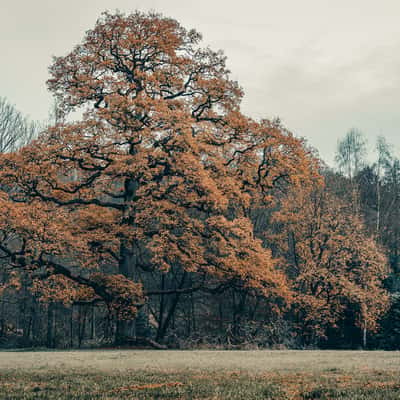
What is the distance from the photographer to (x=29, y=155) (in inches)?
993

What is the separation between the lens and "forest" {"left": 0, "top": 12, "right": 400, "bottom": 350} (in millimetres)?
25047

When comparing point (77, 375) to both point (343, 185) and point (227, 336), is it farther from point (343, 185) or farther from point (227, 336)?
point (343, 185)

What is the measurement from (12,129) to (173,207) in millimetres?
15214

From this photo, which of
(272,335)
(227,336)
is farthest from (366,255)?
(227,336)

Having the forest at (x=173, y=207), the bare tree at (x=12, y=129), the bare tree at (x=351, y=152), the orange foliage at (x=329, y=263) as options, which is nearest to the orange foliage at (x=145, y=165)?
the forest at (x=173, y=207)

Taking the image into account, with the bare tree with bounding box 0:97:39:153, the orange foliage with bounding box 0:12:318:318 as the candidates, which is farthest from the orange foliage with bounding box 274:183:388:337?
the bare tree with bounding box 0:97:39:153

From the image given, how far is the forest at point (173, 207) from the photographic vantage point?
25.0m

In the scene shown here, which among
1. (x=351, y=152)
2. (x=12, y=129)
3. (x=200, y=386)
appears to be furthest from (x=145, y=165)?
(x=351, y=152)

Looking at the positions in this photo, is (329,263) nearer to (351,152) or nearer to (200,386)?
(351,152)


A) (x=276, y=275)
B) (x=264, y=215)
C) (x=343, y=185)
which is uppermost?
(x=343, y=185)

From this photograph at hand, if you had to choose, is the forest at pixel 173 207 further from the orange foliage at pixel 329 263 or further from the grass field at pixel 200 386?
the grass field at pixel 200 386

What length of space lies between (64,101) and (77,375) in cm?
2063

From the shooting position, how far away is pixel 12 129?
35625mm

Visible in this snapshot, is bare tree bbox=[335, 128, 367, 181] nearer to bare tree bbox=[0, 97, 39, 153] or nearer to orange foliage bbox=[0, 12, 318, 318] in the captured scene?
orange foliage bbox=[0, 12, 318, 318]
